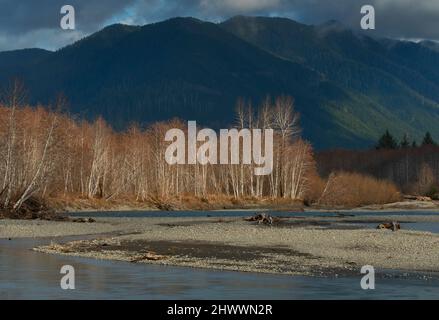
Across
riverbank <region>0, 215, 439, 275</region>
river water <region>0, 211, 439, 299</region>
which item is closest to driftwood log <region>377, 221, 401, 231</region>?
riverbank <region>0, 215, 439, 275</region>

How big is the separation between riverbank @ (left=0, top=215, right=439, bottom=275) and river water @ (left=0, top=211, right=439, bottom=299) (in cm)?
225

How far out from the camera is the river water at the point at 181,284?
25.1m

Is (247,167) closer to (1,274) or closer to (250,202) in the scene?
(250,202)

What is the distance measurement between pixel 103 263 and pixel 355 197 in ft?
333

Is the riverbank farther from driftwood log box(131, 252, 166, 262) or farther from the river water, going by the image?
the river water

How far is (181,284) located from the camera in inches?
1092

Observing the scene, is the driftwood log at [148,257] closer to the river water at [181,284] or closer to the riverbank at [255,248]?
the riverbank at [255,248]

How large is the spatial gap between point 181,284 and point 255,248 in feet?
49.7

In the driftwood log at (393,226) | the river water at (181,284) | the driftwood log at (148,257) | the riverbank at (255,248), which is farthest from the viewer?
the driftwood log at (393,226)

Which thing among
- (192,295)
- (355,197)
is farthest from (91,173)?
(192,295)

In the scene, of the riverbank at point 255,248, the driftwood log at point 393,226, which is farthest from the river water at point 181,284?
the driftwood log at point 393,226

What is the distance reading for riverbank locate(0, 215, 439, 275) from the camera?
34469 millimetres

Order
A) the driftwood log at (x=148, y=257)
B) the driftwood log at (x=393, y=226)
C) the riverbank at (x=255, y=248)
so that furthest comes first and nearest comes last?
1. the driftwood log at (x=393, y=226)
2. the driftwood log at (x=148, y=257)
3. the riverbank at (x=255, y=248)

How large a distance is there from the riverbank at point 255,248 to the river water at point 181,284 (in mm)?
2254
